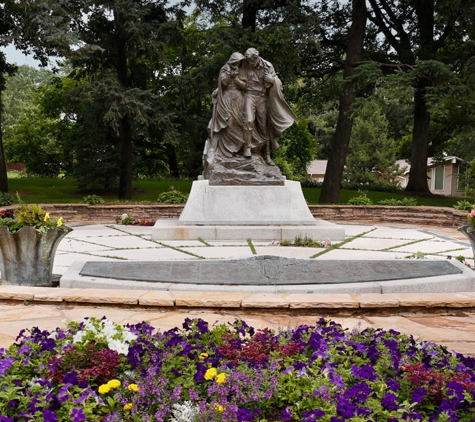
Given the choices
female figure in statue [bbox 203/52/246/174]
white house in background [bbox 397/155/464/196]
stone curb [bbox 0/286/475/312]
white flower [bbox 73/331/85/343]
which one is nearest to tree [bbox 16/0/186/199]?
female figure in statue [bbox 203/52/246/174]

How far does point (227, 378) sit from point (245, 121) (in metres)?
8.12

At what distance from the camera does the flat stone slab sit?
4570 mm

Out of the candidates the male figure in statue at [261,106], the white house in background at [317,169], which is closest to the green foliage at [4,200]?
the male figure in statue at [261,106]

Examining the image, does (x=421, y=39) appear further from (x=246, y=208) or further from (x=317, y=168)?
(x=317, y=168)

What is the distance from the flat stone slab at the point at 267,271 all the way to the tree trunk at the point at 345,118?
12.1 meters

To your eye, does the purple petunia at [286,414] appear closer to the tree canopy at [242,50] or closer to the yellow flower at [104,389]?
the yellow flower at [104,389]

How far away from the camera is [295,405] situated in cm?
217

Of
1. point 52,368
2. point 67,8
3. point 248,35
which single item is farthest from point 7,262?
point 248,35

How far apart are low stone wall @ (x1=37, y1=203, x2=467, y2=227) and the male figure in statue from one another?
3.56 m

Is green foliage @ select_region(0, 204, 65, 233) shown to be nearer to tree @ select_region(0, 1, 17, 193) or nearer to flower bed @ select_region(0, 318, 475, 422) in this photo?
flower bed @ select_region(0, 318, 475, 422)

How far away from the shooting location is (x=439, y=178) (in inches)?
1574

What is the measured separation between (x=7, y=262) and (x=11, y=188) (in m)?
18.1

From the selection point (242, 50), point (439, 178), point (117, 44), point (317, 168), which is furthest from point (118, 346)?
point (317, 168)

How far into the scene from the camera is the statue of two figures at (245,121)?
32.2 ft
